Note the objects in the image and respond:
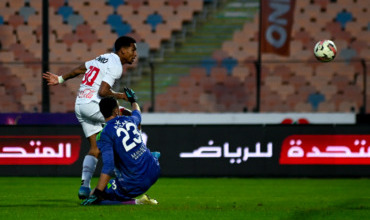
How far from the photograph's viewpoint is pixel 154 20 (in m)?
22.2

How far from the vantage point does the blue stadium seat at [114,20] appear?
22109 millimetres

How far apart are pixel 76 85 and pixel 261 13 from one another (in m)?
5.30

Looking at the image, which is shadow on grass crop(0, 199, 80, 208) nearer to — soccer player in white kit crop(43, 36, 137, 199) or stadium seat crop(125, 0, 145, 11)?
soccer player in white kit crop(43, 36, 137, 199)

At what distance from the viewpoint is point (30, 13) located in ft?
72.8

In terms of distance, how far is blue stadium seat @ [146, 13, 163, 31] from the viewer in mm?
22156

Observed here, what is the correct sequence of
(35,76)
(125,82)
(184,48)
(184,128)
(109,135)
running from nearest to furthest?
(109,135)
(184,128)
(35,76)
(125,82)
(184,48)

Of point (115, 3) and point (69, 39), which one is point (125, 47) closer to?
point (69, 39)

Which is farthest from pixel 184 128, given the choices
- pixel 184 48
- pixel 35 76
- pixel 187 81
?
pixel 184 48

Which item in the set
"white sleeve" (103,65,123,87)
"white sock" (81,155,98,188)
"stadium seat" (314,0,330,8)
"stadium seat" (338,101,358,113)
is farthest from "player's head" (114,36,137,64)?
"stadium seat" (314,0,330,8)

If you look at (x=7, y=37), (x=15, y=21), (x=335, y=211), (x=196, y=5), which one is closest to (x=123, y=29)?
(x=196, y=5)

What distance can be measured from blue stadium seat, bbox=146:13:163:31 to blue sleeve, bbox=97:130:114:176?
48.7 feet

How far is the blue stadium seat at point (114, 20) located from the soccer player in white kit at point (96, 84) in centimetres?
1307

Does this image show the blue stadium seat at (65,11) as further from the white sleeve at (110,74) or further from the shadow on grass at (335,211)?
the shadow on grass at (335,211)

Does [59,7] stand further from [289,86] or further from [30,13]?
[289,86]
